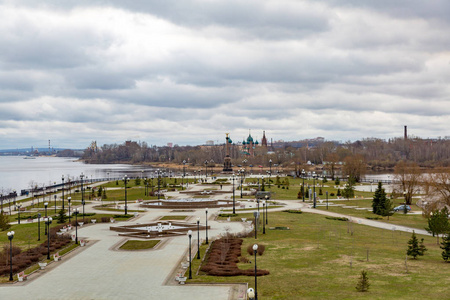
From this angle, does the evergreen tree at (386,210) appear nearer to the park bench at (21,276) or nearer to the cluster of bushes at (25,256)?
the cluster of bushes at (25,256)

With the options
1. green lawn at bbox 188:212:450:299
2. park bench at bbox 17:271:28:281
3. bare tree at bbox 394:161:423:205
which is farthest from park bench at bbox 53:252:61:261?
bare tree at bbox 394:161:423:205

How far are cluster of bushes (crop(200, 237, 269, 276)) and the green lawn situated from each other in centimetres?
61

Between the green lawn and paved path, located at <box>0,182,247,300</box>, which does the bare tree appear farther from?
paved path, located at <box>0,182,247,300</box>

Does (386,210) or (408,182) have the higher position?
(408,182)

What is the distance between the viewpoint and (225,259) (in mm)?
27859

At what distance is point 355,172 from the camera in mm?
109562

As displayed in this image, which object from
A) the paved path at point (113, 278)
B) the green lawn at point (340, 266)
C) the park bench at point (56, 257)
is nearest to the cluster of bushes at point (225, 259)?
the green lawn at point (340, 266)

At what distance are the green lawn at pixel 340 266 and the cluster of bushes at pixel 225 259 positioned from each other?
0.61 meters

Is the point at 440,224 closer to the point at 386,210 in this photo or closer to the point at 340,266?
the point at 386,210

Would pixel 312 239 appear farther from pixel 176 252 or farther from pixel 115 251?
pixel 115 251

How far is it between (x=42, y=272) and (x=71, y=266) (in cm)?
190

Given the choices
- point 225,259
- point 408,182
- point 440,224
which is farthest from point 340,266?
point 408,182

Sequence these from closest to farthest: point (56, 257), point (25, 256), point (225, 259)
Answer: point (225, 259), point (56, 257), point (25, 256)

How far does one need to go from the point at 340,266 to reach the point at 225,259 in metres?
7.47
